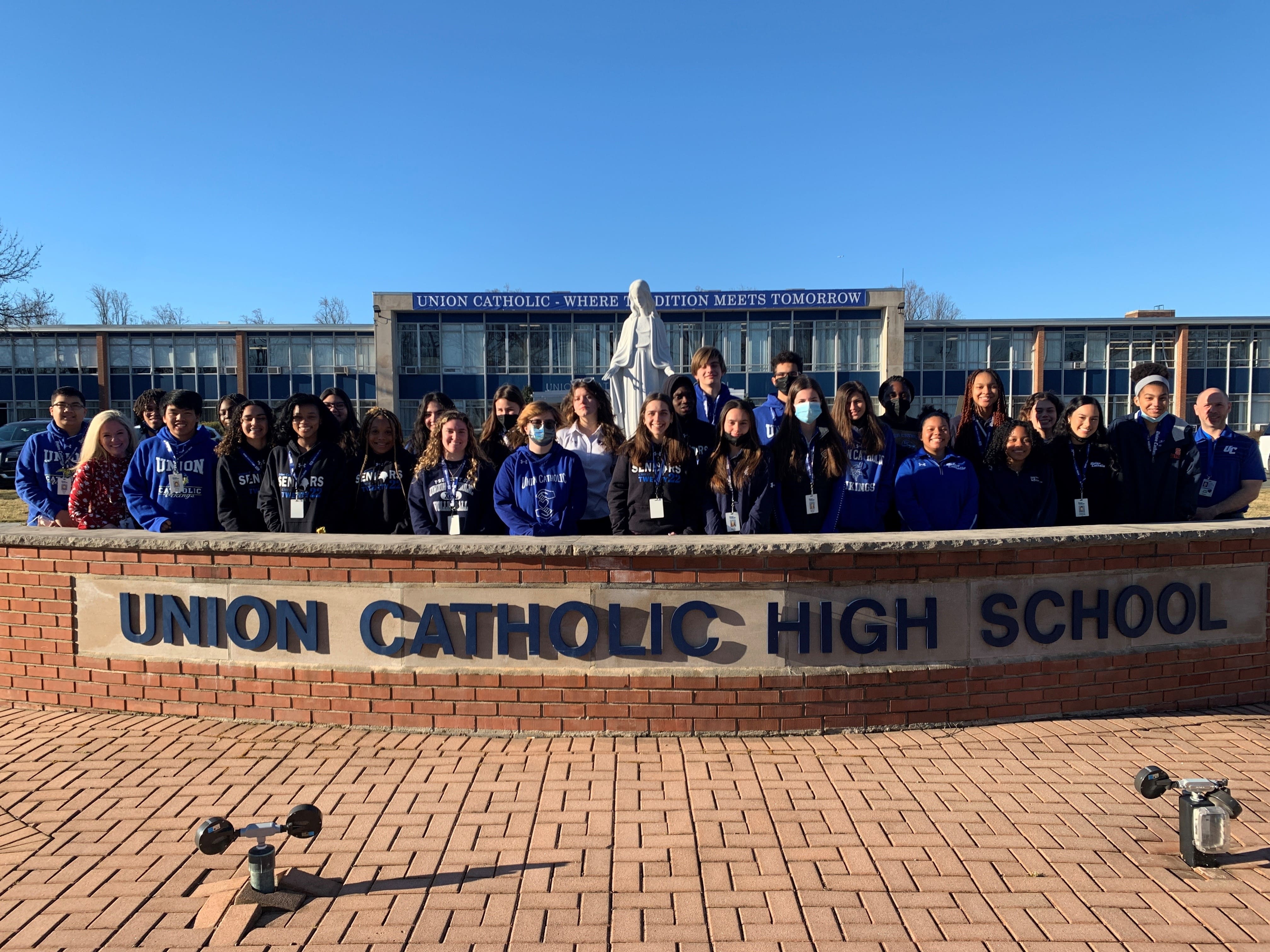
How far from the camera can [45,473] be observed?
636cm

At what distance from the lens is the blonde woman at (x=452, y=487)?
504 cm

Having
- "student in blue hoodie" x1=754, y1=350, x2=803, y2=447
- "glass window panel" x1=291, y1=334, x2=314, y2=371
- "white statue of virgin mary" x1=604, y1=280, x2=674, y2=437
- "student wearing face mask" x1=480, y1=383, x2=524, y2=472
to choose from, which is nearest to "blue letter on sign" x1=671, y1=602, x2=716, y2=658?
"student wearing face mask" x1=480, y1=383, x2=524, y2=472

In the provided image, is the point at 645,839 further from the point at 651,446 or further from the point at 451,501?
the point at 451,501

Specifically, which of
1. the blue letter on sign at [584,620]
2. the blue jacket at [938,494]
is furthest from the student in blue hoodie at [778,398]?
the blue letter on sign at [584,620]

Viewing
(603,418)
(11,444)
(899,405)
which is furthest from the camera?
(11,444)

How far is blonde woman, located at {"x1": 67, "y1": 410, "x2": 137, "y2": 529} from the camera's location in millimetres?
5426

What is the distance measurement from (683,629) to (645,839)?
3.89ft

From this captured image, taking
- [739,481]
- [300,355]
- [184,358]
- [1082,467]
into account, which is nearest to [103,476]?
[739,481]

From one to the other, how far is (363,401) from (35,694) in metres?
35.3

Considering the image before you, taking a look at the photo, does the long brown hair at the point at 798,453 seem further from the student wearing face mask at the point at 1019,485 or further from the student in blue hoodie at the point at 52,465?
the student in blue hoodie at the point at 52,465

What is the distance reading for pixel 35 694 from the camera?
494 cm

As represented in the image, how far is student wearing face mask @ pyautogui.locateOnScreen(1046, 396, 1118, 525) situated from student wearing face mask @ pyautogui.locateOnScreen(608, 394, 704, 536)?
234cm

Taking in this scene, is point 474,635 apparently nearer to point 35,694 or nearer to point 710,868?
point 710,868

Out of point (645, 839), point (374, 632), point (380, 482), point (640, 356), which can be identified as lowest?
point (645, 839)
